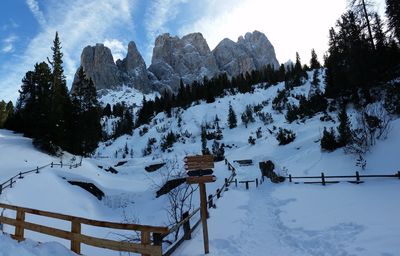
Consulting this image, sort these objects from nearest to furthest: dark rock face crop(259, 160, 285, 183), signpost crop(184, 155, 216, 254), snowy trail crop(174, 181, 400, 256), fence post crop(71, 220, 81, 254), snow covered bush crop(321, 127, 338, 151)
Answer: fence post crop(71, 220, 81, 254)
signpost crop(184, 155, 216, 254)
snowy trail crop(174, 181, 400, 256)
dark rock face crop(259, 160, 285, 183)
snow covered bush crop(321, 127, 338, 151)

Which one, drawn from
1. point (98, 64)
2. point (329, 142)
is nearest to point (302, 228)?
point (329, 142)

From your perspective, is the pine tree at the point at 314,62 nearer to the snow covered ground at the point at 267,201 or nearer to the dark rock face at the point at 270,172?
the snow covered ground at the point at 267,201

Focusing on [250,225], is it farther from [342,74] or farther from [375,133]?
[342,74]

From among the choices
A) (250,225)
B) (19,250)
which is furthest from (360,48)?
(19,250)

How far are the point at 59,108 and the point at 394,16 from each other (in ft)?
134

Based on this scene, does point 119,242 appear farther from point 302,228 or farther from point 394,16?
point 394,16

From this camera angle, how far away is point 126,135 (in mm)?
88438

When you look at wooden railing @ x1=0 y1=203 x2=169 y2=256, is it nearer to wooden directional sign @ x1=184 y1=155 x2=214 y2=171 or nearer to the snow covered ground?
the snow covered ground

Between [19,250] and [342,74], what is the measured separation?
42.3 m

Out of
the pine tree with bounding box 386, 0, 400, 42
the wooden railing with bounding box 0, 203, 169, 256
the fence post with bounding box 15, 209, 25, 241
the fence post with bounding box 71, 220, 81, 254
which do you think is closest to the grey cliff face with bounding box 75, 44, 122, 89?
the pine tree with bounding box 386, 0, 400, 42

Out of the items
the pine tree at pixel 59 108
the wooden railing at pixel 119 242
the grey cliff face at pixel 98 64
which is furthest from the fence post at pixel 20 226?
the grey cliff face at pixel 98 64

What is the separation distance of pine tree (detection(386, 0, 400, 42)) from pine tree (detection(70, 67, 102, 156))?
39.2 meters

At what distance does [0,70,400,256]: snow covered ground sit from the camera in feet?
32.5

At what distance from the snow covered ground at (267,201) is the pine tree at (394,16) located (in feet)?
37.7
